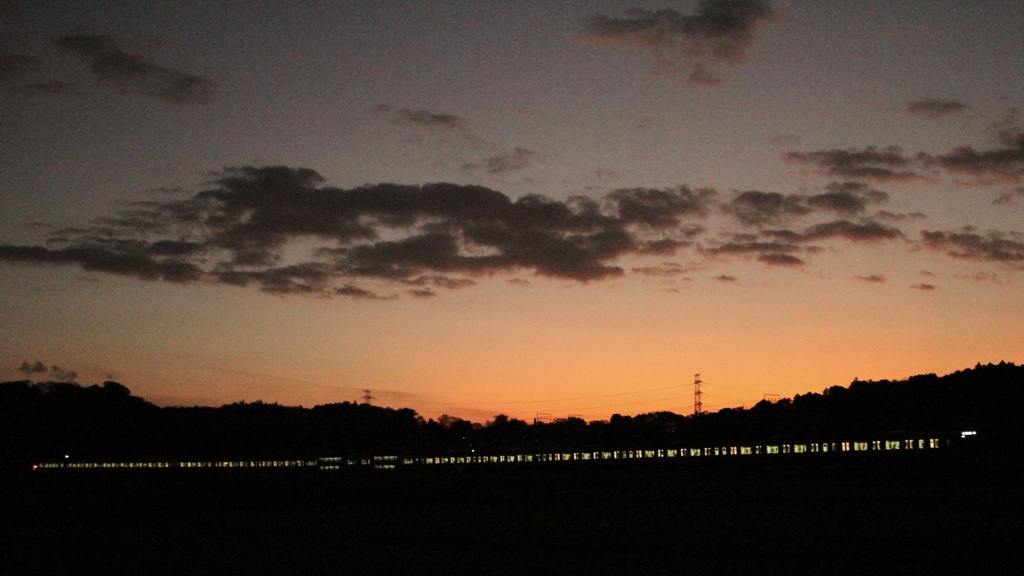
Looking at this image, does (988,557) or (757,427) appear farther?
(757,427)

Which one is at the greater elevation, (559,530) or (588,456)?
(559,530)

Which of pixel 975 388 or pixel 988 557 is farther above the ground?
pixel 975 388

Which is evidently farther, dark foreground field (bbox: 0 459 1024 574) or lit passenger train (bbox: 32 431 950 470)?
lit passenger train (bbox: 32 431 950 470)

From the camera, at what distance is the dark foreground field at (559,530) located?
27.1 m

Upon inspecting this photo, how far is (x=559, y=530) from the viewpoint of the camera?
119ft

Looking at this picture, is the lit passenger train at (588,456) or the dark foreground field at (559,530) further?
the lit passenger train at (588,456)

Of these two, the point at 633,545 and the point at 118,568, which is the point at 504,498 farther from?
the point at 118,568

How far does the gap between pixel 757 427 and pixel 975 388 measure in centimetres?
3570

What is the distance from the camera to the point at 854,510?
4119 cm

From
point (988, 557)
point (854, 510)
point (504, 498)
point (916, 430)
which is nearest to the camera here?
point (988, 557)

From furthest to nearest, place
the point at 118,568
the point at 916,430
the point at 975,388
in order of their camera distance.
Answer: the point at 975,388
the point at 916,430
the point at 118,568

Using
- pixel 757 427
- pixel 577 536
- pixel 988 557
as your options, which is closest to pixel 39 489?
pixel 577 536

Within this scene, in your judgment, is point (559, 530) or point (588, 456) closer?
point (559, 530)

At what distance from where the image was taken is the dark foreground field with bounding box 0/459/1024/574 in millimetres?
27109
